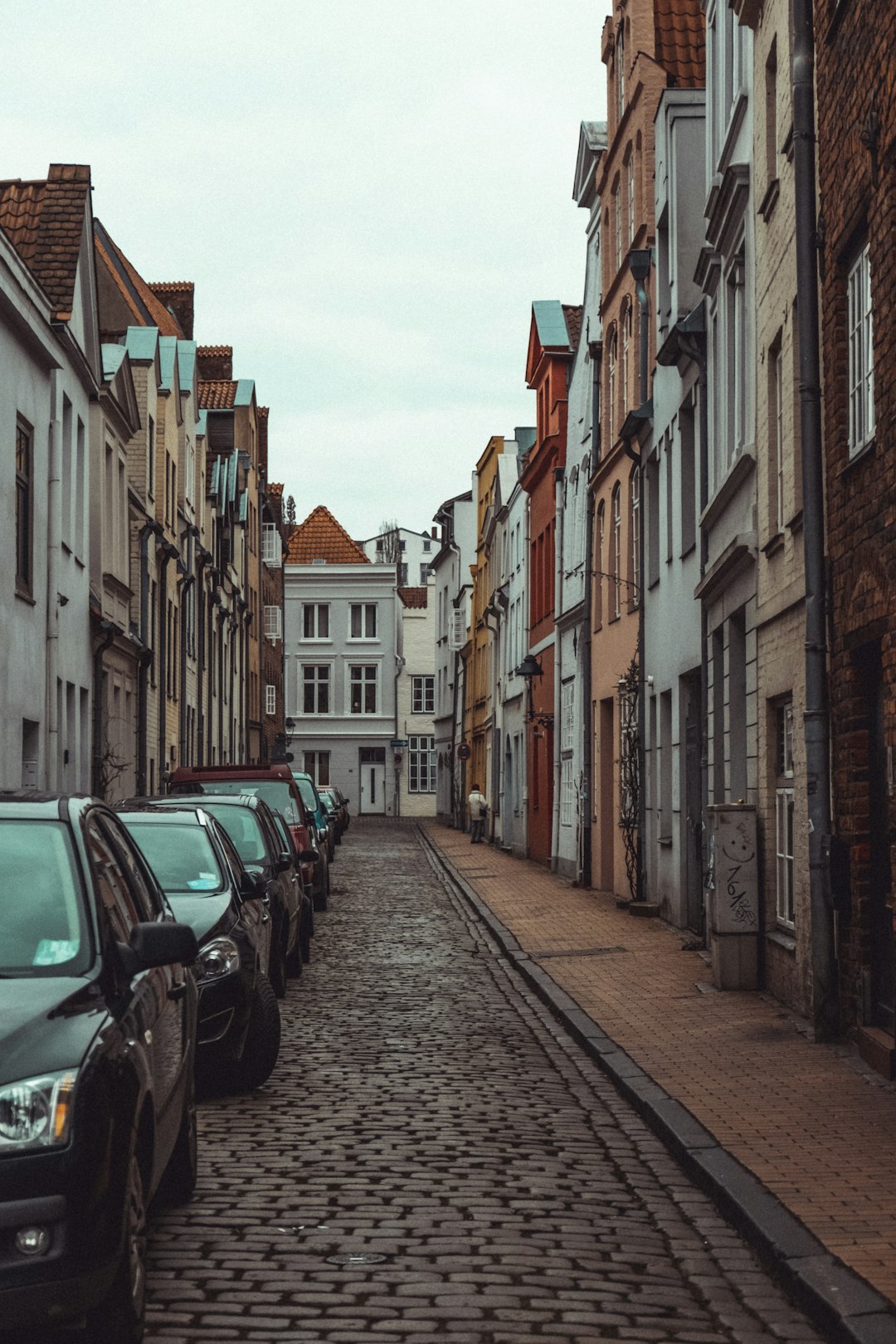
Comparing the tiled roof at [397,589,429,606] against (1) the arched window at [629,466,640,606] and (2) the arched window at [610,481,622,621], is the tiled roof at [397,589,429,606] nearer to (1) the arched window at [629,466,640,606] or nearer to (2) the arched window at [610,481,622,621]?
(2) the arched window at [610,481,622,621]

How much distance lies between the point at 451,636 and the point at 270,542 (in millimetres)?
8570

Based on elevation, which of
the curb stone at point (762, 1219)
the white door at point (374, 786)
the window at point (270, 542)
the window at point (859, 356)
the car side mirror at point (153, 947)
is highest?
the window at point (270, 542)

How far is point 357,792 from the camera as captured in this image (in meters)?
80.1

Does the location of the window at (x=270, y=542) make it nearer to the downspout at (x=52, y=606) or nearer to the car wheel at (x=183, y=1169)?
the downspout at (x=52, y=606)

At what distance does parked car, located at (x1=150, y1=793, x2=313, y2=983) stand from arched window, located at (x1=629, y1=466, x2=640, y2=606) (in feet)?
26.9

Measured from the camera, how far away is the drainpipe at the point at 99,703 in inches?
1037

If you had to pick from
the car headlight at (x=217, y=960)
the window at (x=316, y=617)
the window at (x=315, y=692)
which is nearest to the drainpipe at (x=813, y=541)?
the car headlight at (x=217, y=960)

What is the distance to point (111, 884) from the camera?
6.28 m

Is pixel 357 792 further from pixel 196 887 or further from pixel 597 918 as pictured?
pixel 196 887

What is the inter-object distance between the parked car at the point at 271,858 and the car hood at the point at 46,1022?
9.16 metres

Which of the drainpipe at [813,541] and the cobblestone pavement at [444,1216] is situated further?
the drainpipe at [813,541]

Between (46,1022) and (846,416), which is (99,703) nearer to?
(846,416)

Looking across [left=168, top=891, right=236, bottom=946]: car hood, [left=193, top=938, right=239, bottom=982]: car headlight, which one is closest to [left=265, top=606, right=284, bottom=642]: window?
[left=168, top=891, right=236, bottom=946]: car hood

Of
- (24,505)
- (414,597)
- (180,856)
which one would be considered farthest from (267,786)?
(414,597)
